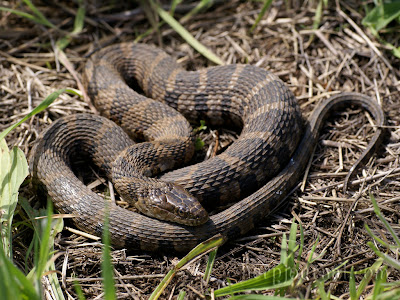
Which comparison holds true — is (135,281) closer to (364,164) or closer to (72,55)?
(364,164)

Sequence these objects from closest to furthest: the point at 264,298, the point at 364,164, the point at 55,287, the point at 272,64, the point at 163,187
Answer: the point at 264,298 < the point at 55,287 < the point at 163,187 < the point at 364,164 < the point at 272,64

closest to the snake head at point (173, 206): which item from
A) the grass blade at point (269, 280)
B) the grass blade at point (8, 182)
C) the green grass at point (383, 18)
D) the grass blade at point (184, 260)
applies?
the grass blade at point (184, 260)

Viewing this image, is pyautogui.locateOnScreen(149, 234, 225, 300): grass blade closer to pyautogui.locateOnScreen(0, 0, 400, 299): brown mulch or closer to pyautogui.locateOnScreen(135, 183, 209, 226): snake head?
pyautogui.locateOnScreen(0, 0, 400, 299): brown mulch

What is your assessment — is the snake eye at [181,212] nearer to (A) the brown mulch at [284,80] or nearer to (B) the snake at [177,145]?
(B) the snake at [177,145]

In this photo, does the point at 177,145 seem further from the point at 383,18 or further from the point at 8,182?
the point at 383,18

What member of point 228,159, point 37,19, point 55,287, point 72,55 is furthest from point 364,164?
point 37,19
